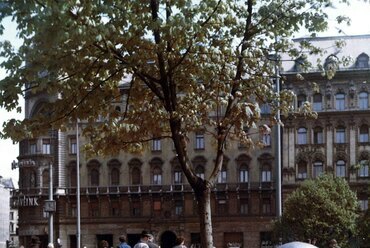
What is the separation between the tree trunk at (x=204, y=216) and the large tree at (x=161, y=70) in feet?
0.08

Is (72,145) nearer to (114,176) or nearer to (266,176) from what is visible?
(114,176)

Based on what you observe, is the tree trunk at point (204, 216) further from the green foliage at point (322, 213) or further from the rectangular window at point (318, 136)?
the rectangular window at point (318, 136)

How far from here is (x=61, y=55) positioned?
15.5 metres

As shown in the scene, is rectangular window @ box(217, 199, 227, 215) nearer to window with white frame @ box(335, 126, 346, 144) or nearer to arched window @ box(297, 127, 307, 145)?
arched window @ box(297, 127, 307, 145)

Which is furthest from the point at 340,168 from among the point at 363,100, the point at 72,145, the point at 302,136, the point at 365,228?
the point at 365,228

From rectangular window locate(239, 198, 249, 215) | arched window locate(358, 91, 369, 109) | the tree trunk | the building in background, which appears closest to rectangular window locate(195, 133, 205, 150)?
rectangular window locate(239, 198, 249, 215)

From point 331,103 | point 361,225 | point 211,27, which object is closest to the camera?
point 211,27

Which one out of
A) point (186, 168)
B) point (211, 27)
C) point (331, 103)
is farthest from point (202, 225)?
point (331, 103)

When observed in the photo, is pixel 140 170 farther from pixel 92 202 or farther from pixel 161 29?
pixel 161 29

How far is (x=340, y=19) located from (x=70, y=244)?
70.0m

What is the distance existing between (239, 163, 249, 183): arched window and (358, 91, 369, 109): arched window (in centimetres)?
1189

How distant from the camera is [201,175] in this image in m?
81.6

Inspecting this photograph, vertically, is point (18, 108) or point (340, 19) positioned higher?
point (340, 19)

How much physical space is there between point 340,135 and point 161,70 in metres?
62.8
